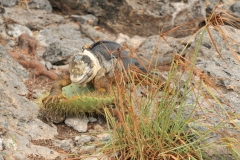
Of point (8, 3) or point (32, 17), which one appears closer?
point (32, 17)

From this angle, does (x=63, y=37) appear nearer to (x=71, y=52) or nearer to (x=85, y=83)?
(x=71, y=52)

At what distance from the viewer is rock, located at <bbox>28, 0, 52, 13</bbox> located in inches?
250

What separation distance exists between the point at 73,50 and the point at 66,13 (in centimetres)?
136

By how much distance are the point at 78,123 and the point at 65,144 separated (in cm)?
44

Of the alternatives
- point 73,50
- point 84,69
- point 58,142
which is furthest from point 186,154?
point 73,50

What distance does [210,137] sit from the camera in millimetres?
3082

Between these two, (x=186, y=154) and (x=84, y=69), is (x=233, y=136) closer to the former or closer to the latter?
(x=186, y=154)

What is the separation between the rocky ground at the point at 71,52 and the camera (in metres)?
3.46

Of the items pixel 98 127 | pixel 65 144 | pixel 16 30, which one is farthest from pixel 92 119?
pixel 16 30

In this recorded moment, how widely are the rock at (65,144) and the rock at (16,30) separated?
233 cm

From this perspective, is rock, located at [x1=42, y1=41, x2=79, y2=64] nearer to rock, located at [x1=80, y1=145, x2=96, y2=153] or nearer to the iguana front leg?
the iguana front leg

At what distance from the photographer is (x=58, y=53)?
208 inches

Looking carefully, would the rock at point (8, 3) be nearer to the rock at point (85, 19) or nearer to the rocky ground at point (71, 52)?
the rocky ground at point (71, 52)

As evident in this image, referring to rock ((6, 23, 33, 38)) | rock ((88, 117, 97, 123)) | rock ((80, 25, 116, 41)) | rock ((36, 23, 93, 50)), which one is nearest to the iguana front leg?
rock ((88, 117, 97, 123))
